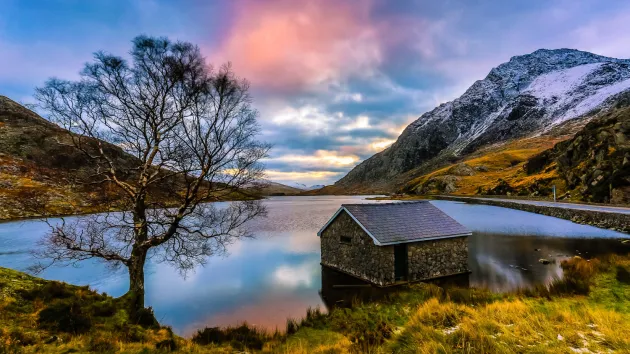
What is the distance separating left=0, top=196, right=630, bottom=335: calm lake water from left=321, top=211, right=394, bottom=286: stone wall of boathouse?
1.85 m

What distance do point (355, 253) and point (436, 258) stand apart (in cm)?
504

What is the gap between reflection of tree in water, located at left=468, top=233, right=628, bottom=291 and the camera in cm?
1830

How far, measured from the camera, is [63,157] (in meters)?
11.8

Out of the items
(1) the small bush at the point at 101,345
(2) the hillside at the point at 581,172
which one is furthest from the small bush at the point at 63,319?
(2) the hillside at the point at 581,172

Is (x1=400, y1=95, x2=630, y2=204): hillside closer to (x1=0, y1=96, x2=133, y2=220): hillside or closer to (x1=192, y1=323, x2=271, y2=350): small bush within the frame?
(x1=192, y1=323, x2=271, y2=350): small bush

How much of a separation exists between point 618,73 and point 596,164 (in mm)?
214347

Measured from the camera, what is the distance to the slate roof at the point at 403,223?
1850 cm

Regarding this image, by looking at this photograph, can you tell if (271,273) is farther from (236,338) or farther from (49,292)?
(49,292)

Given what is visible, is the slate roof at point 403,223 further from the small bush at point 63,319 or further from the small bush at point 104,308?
the small bush at point 63,319

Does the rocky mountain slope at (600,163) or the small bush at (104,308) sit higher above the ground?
the rocky mountain slope at (600,163)

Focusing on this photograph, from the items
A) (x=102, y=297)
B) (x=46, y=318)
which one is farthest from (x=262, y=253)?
(x=46, y=318)

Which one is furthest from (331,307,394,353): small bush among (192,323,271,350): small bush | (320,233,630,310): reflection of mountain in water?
(192,323,271,350): small bush

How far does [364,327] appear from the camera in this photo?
1148cm

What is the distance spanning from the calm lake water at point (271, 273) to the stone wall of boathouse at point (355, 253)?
6.08 ft
